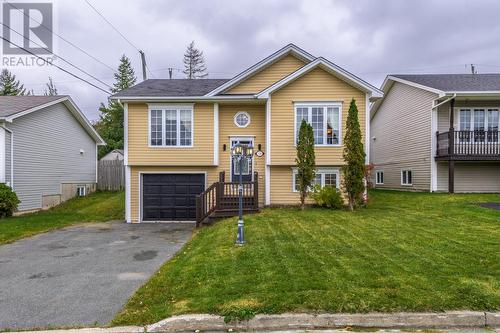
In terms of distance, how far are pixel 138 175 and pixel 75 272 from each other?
27.2ft

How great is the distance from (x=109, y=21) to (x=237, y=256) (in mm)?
15722

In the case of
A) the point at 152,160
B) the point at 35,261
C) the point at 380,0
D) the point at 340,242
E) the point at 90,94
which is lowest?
the point at 35,261

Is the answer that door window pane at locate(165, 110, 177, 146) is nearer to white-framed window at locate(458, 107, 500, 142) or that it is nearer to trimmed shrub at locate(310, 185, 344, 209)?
trimmed shrub at locate(310, 185, 344, 209)

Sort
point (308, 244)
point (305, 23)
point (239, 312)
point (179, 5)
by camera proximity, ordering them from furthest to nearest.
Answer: point (305, 23) → point (179, 5) → point (308, 244) → point (239, 312)

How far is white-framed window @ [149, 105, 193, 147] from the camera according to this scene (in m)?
14.2

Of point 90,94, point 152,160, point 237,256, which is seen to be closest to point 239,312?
point 237,256

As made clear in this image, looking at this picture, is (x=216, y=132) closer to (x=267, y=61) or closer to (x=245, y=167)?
(x=245, y=167)

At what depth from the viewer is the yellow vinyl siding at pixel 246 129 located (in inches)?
572

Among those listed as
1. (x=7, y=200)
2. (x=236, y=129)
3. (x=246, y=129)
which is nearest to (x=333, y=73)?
(x=246, y=129)

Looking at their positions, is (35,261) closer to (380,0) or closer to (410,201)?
(410,201)

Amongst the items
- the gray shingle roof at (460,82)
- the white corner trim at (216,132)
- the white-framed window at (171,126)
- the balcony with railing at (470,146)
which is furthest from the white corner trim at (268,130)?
the gray shingle roof at (460,82)

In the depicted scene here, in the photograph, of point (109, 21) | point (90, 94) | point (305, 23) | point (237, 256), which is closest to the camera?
point (237, 256)

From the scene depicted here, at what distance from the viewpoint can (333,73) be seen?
1346cm

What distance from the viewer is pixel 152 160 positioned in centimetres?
1423
